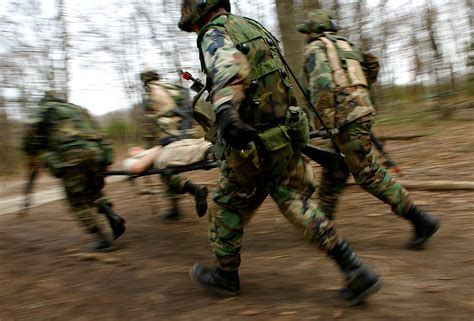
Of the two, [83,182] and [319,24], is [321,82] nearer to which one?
[319,24]

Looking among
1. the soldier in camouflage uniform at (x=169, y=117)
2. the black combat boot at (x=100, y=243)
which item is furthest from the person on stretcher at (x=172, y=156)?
the black combat boot at (x=100, y=243)

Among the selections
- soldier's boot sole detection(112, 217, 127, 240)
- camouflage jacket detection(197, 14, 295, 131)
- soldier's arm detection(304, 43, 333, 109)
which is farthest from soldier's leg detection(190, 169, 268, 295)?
soldier's boot sole detection(112, 217, 127, 240)

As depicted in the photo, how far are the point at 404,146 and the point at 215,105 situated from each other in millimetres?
6903

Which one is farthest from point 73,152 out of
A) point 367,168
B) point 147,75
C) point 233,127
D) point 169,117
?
point 367,168

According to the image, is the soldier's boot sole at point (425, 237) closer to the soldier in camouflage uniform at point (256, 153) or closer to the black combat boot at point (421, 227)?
the black combat boot at point (421, 227)

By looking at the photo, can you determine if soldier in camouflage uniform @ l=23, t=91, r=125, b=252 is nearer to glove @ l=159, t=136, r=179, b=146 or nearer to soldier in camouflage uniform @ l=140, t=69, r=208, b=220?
glove @ l=159, t=136, r=179, b=146

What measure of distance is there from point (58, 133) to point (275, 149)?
266 centimetres

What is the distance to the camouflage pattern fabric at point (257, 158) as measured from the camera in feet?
10.2

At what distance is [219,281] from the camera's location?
3480mm

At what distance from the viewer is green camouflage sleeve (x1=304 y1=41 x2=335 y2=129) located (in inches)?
168

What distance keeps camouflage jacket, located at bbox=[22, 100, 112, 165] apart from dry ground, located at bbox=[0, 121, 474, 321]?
41.7 inches

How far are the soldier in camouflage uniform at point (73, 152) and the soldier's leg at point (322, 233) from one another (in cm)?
238

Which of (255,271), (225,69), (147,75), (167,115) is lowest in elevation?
(255,271)

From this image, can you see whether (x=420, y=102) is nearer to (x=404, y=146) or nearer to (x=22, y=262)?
(x=404, y=146)
